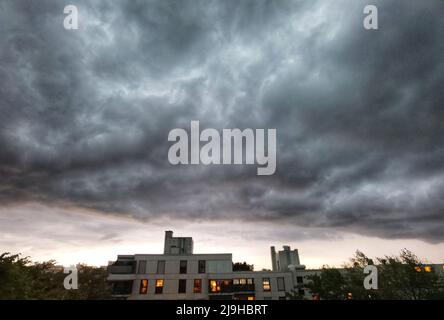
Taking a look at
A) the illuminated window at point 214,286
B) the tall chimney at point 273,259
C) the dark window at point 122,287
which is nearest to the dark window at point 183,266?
the illuminated window at point 214,286

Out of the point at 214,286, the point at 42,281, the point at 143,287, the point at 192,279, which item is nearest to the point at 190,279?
the point at 192,279

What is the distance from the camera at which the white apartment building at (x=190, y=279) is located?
4206cm

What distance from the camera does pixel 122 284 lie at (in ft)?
137

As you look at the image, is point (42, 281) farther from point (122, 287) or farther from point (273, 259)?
point (273, 259)

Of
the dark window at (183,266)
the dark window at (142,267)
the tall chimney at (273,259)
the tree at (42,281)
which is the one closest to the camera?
the tree at (42,281)

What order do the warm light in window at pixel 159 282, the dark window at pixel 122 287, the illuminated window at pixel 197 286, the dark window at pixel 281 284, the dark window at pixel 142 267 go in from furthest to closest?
the dark window at pixel 281 284
the dark window at pixel 142 267
the illuminated window at pixel 197 286
the warm light in window at pixel 159 282
the dark window at pixel 122 287

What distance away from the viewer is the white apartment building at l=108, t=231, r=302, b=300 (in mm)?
42062

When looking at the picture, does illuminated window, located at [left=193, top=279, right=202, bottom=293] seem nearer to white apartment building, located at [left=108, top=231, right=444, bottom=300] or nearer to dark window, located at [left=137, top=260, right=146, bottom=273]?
white apartment building, located at [left=108, top=231, right=444, bottom=300]

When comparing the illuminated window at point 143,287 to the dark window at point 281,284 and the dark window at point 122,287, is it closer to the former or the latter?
the dark window at point 122,287

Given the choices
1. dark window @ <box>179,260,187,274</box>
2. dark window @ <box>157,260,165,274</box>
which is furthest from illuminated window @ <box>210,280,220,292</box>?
dark window @ <box>157,260,165,274</box>

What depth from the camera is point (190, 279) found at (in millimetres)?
44000

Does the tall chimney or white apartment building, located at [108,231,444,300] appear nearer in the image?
white apartment building, located at [108,231,444,300]
